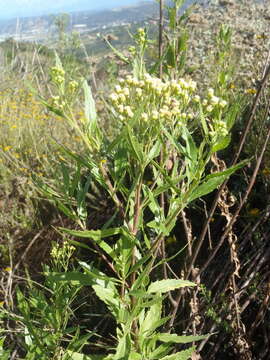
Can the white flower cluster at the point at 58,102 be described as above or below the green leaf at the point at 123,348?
above

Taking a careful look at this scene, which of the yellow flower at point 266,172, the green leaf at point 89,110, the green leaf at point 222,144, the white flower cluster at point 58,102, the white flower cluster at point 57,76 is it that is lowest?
the yellow flower at point 266,172

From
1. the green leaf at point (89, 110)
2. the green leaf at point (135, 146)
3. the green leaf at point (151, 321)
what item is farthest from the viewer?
the green leaf at point (151, 321)

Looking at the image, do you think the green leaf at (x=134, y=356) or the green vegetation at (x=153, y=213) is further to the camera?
the green leaf at (x=134, y=356)

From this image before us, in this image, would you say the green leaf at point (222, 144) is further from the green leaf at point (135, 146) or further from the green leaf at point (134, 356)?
the green leaf at point (134, 356)

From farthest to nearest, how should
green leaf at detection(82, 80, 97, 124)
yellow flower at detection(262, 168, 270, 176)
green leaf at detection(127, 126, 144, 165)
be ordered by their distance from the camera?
yellow flower at detection(262, 168, 270, 176) → green leaf at detection(82, 80, 97, 124) → green leaf at detection(127, 126, 144, 165)

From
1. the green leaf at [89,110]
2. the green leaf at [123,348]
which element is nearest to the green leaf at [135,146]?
the green leaf at [89,110]

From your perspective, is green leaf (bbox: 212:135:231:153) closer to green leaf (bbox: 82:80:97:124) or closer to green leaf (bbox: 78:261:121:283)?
green leaf (bbox: 82:80:97:124)

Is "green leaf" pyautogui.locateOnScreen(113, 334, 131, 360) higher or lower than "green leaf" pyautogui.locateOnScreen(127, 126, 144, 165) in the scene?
lower

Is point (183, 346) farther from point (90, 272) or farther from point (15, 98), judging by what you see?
point (15, 98)

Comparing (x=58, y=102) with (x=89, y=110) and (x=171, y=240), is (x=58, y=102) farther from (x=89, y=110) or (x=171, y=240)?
(x=171, y=240)

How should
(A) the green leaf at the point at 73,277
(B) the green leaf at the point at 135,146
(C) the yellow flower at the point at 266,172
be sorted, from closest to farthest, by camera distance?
(B) the green leaf at the point at 135,146 < (A) the green leaf at the point at 73,277 < (C) the yellow flower at the point at 266,172

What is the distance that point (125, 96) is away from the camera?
1.12 m

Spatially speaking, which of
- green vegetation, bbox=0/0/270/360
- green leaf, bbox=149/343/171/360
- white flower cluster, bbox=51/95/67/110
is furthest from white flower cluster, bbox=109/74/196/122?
green leaf, bbox=149/343/171/360

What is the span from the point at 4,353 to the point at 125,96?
95 centimetres
